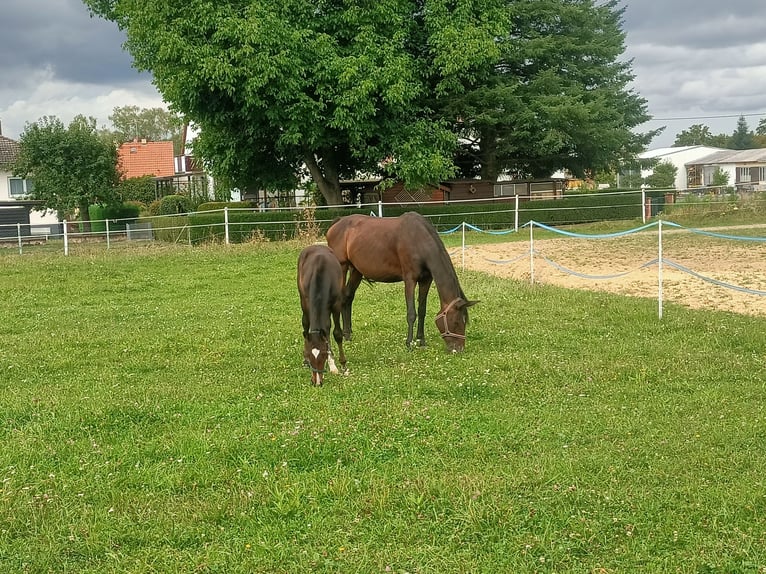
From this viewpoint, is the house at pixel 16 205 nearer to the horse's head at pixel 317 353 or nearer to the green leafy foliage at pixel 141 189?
the green leafy foliage at pixel 141 189

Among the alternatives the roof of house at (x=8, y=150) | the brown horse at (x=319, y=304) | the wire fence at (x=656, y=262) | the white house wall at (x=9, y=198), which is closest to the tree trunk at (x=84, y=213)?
the white house wall at (x=9, y=198)

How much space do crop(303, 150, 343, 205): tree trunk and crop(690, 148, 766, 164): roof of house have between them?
50069 mm

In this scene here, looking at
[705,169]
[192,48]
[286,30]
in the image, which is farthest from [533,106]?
[705,169]

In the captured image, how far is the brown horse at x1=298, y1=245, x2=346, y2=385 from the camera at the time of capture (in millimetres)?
6379

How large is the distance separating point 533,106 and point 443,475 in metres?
25.8

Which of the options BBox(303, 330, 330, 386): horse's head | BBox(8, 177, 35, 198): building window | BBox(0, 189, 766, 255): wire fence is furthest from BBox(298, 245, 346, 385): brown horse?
BBox(8, 177, 35, 198): building window

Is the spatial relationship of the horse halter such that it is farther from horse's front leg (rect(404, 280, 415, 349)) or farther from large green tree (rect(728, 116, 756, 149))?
large green tree (rect(728, 116, 756, 149))

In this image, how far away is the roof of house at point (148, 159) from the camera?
2330 inches

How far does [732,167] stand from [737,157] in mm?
1565

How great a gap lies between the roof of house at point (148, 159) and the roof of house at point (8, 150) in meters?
11.2

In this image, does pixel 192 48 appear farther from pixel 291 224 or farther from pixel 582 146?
pixel 582 146

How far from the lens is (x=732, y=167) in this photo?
66375 mm

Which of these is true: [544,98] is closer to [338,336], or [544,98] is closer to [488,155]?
[488,155]

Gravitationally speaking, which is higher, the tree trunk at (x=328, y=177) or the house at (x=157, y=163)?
the house at (x=157, y=163)
